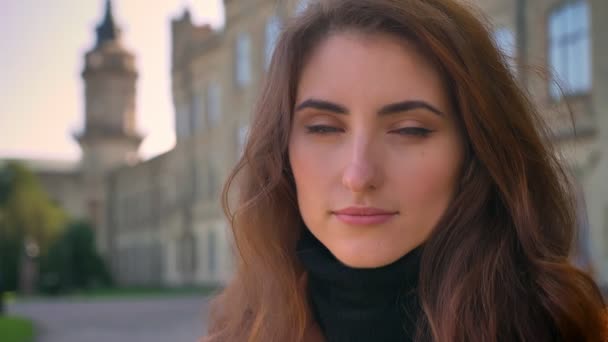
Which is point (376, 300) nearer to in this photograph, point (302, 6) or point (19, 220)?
point (302, 6)

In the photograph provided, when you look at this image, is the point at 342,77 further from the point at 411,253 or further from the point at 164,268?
the point at 164,268

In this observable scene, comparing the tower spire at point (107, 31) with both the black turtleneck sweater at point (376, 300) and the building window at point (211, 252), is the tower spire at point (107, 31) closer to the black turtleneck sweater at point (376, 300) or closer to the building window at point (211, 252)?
the building window at point (211, 252)

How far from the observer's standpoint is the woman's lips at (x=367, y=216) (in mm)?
1549

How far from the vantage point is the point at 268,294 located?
185 centimetres

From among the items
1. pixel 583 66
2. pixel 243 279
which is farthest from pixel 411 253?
pixel 583 66

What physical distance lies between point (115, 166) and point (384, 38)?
4946 centimetres

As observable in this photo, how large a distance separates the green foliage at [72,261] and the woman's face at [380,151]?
35.6 metres

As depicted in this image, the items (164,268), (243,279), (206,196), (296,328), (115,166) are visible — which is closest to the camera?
(296,328)

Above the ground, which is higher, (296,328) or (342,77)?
(342,77)

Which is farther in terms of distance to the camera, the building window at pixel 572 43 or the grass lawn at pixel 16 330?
the building window at pixel 572 43

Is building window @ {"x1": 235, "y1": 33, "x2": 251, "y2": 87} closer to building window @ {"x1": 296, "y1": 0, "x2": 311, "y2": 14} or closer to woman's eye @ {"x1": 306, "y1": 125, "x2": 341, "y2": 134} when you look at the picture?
building window @ {"x1": 296, "y1": 0, "x2": 311, "y2": 14}

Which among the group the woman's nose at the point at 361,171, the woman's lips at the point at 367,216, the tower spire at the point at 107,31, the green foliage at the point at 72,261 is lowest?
the green foliage at the point at 72,261

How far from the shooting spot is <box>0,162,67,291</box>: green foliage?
41.9m

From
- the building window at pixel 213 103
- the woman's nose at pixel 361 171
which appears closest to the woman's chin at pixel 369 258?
the woman's nose at pixel 361 171
